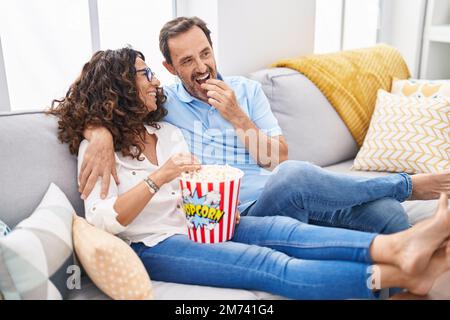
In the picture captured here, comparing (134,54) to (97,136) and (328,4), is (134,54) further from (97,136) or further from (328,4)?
(328,4)

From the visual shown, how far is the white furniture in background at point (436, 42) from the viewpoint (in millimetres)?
2643

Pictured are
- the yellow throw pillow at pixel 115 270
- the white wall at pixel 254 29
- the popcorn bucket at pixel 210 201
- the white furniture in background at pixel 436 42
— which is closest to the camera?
the yellow throw pillow at pixel 115 270

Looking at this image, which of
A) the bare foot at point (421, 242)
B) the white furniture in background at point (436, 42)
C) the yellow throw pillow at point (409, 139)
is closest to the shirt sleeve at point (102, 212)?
the bare foot at point (421, 242)

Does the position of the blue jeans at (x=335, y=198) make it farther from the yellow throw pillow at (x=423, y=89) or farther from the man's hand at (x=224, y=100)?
the yellow throw pillow at (x=423, y=89)

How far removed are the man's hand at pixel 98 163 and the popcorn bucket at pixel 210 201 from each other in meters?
0.23

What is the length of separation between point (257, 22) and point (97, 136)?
1.09 meters

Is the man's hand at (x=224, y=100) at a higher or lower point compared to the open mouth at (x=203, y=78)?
lower

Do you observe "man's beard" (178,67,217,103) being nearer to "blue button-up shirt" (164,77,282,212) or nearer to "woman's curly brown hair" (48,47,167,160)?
"blue button-up shirt" (164,77,282,212)

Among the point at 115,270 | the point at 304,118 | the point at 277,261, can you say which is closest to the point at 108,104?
the point at 115,270

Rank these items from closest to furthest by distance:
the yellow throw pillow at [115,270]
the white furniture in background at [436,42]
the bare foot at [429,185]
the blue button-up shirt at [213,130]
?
the yellow throw pillow at [115,270]
the bare foot at [429,185]
the blue button-up shirt at [213,130]
the white furniture in background at [436,42]

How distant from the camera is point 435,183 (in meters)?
1.55

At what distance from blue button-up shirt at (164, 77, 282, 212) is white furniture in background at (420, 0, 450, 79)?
4.84 ft

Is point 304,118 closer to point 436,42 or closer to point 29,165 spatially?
point 29,165

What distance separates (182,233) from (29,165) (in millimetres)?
481
